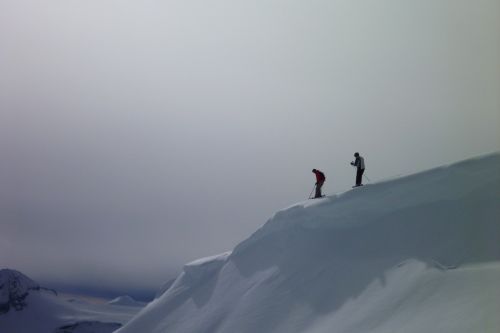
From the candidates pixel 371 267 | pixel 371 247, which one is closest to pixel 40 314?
pixel 371 247

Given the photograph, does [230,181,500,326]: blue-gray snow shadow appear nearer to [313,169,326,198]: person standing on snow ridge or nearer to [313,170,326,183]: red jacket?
[313,169,326,198]: person standing on snow ridge

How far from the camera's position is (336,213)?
16922mm

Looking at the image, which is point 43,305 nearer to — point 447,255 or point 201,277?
point 201,277

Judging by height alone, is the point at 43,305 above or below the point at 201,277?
below

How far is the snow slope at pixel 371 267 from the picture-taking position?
11.3 m

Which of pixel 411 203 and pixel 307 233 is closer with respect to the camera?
pixel 411 203

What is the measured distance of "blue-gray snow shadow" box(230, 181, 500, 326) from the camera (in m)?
13.0

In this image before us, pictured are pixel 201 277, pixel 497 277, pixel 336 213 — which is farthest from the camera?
pixel 201 277

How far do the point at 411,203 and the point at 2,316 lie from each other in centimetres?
12569

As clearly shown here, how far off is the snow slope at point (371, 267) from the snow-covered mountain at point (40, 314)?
99213 mm

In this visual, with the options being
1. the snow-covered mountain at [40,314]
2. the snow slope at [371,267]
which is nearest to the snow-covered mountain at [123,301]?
the snow-covered mountain at [40,314]

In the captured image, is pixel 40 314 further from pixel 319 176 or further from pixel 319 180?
pixel 319 176

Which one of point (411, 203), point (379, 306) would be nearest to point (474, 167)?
point (411, 203)

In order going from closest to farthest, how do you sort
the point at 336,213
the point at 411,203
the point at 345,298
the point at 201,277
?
the point at 345,298 < the point at 411,203 < the point at 336,213 < the point at 201,277
